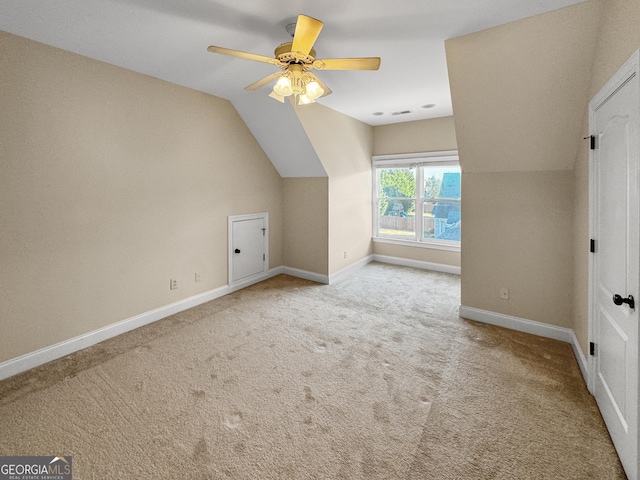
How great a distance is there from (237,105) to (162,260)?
2.22m

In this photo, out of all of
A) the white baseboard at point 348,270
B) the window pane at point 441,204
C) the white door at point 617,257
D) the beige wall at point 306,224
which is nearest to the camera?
the white door at point 617,257

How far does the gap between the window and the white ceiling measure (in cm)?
231

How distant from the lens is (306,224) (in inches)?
194

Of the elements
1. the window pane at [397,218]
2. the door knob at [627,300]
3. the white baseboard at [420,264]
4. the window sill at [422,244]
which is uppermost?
the window pane at [397,218]

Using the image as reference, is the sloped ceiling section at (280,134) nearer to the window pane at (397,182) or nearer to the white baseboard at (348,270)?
the white baseboard at (348,270)

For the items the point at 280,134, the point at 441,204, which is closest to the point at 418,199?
the point at 441,204

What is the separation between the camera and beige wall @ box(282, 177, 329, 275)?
15.5 feet

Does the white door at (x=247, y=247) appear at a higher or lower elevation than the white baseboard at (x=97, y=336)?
higher

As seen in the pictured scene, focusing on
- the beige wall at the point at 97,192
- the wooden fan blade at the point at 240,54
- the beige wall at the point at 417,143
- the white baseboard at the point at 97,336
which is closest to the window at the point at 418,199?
the beige wall at the point at 417,143

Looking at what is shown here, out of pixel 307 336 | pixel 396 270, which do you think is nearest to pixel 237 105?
pixel 307 336

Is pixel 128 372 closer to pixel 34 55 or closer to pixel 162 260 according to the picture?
pixel 162 260

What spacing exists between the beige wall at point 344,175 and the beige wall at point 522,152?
192 centimetres

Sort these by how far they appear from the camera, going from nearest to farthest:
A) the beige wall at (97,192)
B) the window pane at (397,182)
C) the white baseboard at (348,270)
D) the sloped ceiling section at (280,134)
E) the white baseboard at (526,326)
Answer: the beige wall at (97,192), the white baseboard at (526,326), the sloped ceiling section at (280,134), the white baseboard at (348,270), the window pane at (397,182)

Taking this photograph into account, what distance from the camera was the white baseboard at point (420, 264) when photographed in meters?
5.30
